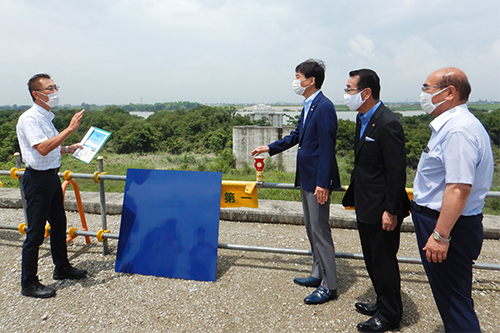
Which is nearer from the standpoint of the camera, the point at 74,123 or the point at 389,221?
the point at 389,221

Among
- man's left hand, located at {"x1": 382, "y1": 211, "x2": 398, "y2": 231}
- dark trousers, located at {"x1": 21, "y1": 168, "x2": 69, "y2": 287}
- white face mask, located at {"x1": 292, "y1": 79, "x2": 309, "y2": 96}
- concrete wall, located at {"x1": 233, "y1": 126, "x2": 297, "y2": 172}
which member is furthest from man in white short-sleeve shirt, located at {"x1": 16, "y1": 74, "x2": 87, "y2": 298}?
concrete wall, located at {"x1": 233, "y1": 126, "x2": 297, "y2": 172}

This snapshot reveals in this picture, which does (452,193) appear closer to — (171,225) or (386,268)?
(386,268)

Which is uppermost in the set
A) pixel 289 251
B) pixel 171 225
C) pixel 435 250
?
pixel 435 250

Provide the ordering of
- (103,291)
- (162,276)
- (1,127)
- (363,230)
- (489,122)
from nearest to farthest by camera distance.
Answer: (363,230) → (103,291) → (162,276) → (489,122) → (1,127)

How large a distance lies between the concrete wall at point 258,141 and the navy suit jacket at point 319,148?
22.3m

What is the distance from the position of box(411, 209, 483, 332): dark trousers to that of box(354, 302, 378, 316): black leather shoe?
674 millimetres

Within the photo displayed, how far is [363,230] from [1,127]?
4644cm

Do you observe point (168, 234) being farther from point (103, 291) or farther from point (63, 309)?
point (63, 309)

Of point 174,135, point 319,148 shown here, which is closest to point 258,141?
point 174,135

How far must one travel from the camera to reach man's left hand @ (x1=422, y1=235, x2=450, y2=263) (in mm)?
2002

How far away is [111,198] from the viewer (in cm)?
606

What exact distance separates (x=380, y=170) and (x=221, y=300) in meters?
1.79

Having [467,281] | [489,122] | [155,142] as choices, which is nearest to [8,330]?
[467,281]

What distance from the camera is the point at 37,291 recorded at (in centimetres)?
314
